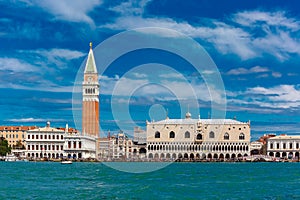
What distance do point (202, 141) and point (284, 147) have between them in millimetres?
17183

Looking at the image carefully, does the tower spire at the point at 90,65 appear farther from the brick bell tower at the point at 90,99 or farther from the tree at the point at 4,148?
the tree at the point at 4,148

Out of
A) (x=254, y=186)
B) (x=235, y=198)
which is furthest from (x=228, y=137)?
(x=235, y=198)

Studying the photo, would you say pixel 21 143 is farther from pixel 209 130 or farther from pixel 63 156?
pixel 209 130

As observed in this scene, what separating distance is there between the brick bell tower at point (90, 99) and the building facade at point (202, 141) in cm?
1047

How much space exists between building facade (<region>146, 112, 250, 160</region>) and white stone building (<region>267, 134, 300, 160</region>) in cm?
818

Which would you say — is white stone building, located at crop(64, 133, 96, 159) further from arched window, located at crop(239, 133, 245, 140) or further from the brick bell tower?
arched window, located at crop(239, 133, 245, 140)

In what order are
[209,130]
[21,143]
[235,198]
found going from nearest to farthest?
[235,198] → [209,130] → [21,143]

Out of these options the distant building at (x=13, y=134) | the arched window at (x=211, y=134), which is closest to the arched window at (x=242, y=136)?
the arched window at (x=211, y=134)

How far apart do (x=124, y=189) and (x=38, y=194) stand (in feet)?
16.5

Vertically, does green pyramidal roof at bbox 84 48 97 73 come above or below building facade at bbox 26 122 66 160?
above

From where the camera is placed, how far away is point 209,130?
100 m

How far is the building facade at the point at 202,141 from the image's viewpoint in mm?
100375

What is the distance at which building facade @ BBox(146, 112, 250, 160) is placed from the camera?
329ft

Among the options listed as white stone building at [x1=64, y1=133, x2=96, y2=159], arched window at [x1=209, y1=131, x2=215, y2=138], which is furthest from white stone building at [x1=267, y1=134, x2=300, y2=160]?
white stone building at [x1=64, y1=133, x2=96, y2=159]
